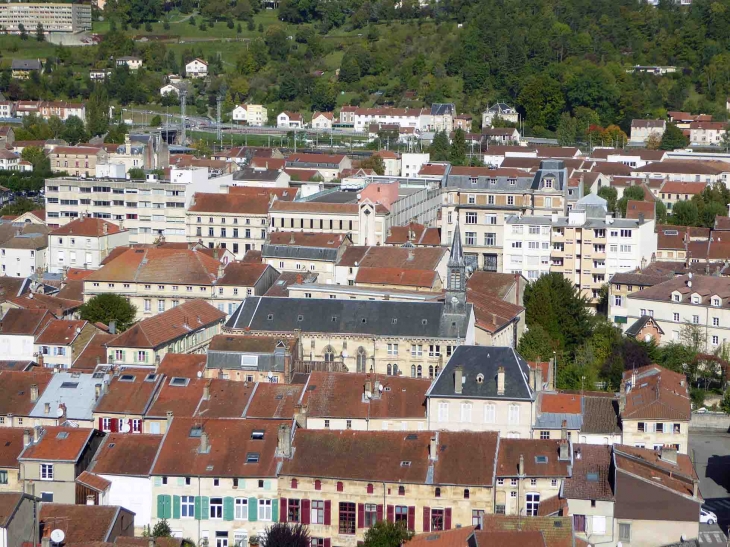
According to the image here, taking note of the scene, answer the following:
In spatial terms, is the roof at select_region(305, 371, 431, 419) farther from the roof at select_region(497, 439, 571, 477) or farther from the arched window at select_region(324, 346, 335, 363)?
the arched window at select_region(324, 346, 335, 363)

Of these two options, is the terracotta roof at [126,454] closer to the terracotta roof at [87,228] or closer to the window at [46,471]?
the window at [46,471]

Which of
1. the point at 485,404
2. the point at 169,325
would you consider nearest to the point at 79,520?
the point at 485,404

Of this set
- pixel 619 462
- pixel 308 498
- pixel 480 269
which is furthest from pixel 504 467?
pixel 480 269

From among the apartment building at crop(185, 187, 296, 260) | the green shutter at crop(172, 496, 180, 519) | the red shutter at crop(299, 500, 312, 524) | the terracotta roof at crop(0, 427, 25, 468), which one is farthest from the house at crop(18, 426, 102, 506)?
the apartment building at crop(185, 187, 296, 260)

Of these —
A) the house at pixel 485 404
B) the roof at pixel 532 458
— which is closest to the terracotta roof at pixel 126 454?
the house at pixel 485 404

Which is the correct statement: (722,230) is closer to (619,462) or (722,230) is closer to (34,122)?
(619,462)

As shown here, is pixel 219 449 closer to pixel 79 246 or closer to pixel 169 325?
pixel 169 325
